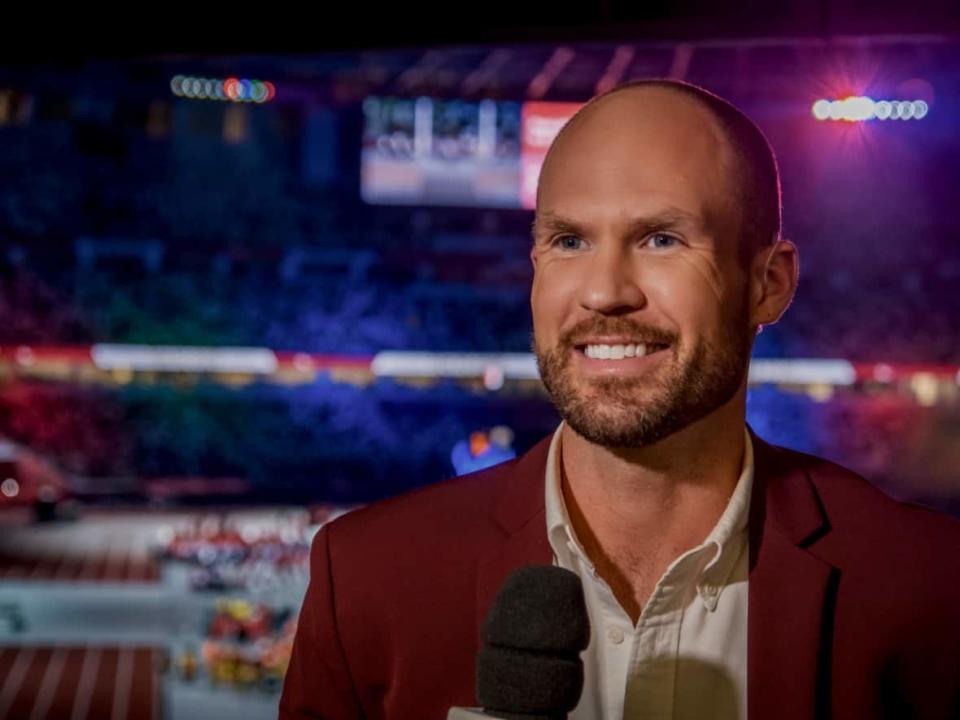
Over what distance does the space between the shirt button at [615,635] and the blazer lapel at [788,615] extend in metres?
0.14

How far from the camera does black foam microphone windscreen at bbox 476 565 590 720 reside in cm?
85

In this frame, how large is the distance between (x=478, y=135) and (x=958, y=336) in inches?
79.8

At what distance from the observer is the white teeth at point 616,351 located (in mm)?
1109

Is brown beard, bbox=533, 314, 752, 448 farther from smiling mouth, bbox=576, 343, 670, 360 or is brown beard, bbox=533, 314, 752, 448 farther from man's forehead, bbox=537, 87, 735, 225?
man's forehead, bbox=537, 87, 735, 225

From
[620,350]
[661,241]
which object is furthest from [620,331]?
[661,241]

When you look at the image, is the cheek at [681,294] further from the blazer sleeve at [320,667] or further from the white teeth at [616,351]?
the blazer sleeve at [320,667]

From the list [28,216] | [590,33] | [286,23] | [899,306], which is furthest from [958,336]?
[28,216]

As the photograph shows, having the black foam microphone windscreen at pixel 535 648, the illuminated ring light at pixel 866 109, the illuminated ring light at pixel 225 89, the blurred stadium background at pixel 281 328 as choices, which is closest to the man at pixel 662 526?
the black foam microphone windscreen at pixel 535 648

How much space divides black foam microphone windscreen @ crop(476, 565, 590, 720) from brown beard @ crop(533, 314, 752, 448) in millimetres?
248

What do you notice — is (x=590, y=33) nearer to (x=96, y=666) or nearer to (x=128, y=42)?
(x=128, y=42)

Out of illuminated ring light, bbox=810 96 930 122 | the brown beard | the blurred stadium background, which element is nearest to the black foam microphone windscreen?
the brown beard

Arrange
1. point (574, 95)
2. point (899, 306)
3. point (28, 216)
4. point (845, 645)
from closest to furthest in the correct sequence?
1. point (845, 645)
2. point (574, 95)
3. point (28, 216)
4. point (899, 306)

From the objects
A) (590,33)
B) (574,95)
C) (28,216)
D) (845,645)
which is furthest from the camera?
(28,216)

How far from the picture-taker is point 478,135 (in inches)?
144
